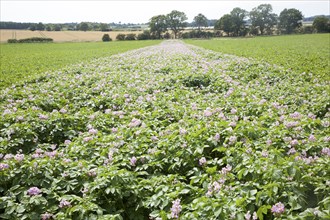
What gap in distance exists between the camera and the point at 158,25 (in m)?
114

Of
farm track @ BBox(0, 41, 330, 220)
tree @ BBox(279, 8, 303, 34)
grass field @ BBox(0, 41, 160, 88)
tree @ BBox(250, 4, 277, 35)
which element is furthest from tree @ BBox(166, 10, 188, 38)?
farm track @ BBox(0, 41, 330, 220)

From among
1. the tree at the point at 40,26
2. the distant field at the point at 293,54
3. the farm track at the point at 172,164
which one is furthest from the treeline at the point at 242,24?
the farm track at the point at 172,164

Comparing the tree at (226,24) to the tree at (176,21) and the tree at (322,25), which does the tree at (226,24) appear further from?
the tree at (322,25)

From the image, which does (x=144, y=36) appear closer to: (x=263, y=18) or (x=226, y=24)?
(x=226, y=24)

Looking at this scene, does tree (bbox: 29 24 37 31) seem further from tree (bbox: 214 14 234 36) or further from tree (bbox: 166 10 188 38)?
tree (bbox: 214 14 234 36)

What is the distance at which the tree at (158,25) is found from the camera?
367ft

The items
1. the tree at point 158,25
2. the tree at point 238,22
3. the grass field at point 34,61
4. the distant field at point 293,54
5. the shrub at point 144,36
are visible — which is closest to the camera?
the distant field at point 293,54

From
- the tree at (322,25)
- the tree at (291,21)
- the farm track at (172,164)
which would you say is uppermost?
the tree at (291,21)

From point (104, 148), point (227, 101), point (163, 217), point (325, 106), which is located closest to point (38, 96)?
point (104, 148)

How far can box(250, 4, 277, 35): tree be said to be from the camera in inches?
4530

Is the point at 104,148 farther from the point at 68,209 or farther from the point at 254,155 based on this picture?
the point at 254,155

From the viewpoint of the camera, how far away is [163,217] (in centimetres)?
324

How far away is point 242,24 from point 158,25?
32973mm

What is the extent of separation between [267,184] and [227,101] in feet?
13.6
